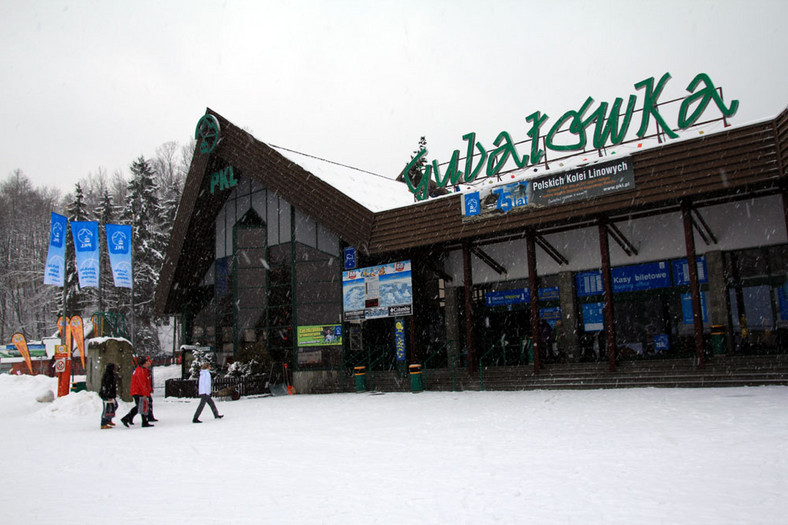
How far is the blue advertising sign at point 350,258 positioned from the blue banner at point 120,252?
8.58 m

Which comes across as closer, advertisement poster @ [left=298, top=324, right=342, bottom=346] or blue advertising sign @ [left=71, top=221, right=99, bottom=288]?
advertisement poster @ [left=298, top=324, right=342, bottom=346]

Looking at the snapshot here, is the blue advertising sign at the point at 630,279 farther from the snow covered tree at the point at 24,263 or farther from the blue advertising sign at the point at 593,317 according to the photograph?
the snow covered tree at the point at 24,263

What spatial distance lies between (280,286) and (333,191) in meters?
5.05

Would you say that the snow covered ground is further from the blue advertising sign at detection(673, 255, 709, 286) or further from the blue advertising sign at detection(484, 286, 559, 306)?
the blue advertising sign at detection(484, 286, 559, 306)

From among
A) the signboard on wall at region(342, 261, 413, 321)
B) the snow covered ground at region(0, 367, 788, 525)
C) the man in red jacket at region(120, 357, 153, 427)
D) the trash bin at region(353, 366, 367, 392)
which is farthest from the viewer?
the trash bin at region(353, 366, 367, 392)

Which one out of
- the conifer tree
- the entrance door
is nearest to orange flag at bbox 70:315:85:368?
the entrance door

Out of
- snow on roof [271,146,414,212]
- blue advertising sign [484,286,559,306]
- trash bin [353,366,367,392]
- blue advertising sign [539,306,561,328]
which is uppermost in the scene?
snow on roof [271,146,414,212]

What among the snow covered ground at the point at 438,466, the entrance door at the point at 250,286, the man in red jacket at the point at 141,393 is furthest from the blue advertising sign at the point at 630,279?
the man in red jacket at the point at 141,393

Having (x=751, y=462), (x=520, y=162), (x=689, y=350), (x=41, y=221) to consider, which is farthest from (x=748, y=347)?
(x=41, y=221)

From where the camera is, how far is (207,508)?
615 centimetres

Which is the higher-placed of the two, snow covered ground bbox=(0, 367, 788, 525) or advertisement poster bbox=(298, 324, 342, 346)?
advertisement poster bbox=(298, 324, 342, 346)

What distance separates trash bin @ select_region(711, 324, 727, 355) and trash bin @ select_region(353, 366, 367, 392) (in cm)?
1086

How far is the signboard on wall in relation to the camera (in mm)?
21000

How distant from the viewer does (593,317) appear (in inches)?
826
